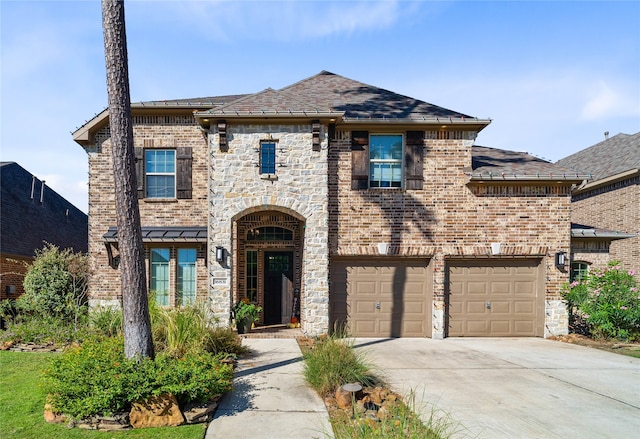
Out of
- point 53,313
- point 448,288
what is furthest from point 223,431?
point 53,313

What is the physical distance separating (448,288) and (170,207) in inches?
341

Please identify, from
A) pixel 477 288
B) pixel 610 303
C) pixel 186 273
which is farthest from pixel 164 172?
pixel 610 303

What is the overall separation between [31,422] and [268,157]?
704 centimetres

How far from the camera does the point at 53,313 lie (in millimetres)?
10211


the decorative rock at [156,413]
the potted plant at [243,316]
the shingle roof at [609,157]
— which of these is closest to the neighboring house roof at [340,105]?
the potted plant at [243,316]

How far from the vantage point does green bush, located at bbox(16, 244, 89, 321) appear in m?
10.1

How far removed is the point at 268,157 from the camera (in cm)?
964

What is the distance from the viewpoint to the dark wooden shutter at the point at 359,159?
990 cm

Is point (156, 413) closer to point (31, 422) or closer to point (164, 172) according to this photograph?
point (31, 422)

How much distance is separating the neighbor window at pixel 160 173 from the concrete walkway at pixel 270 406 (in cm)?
630

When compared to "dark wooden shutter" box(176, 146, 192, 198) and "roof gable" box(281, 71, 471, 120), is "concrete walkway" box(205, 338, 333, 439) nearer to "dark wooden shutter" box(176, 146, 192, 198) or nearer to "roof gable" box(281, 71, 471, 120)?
"dark wooden shutter" box(176, 146, 192, 198)

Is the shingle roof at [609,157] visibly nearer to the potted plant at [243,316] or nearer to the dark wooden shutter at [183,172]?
the potted plant at [243,316]

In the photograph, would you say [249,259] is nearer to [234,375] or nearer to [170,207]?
[170,207]

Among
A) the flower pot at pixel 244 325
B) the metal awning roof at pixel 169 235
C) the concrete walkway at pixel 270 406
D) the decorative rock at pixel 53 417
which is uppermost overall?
the metal awning roof at pixel 169 235
